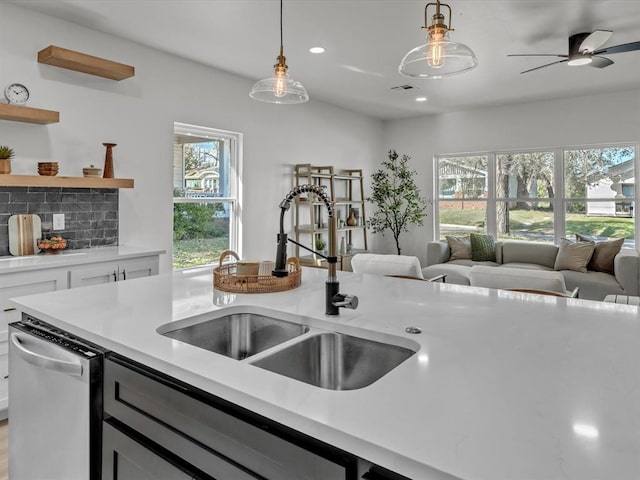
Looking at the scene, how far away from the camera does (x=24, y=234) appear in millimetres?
3010

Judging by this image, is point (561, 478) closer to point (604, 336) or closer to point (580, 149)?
point (604, 336)

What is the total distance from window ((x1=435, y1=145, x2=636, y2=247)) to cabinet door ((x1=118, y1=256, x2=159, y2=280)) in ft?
16.3

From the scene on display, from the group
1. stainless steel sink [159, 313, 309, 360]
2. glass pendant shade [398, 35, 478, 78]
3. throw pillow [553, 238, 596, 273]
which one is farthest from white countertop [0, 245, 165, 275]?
throw pillow [553, 238, 596, 273]

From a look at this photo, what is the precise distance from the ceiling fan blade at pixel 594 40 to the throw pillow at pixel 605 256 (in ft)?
8.24

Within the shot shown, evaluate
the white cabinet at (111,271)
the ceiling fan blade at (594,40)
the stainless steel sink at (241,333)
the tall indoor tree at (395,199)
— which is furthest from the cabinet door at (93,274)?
the tall indoor tree at (395,199)

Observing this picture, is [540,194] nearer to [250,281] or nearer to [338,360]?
[250,281]

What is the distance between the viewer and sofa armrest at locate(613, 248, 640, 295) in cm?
456

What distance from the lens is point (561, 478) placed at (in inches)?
24.8

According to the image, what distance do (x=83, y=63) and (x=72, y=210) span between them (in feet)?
3.53

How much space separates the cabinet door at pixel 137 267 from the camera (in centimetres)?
307

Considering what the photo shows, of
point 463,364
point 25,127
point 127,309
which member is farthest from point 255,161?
point 463,364

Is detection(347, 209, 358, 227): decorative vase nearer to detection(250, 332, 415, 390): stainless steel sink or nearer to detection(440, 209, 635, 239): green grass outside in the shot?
detection(440, 209, 635, 239): green grass outside

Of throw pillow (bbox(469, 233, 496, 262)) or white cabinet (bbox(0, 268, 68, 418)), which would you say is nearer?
white cabinet (bbox(0, 268, 68, 418))

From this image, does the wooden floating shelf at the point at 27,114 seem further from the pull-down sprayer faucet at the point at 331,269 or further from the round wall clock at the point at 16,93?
the pull-down sprayer faucet at the point at 331,269
